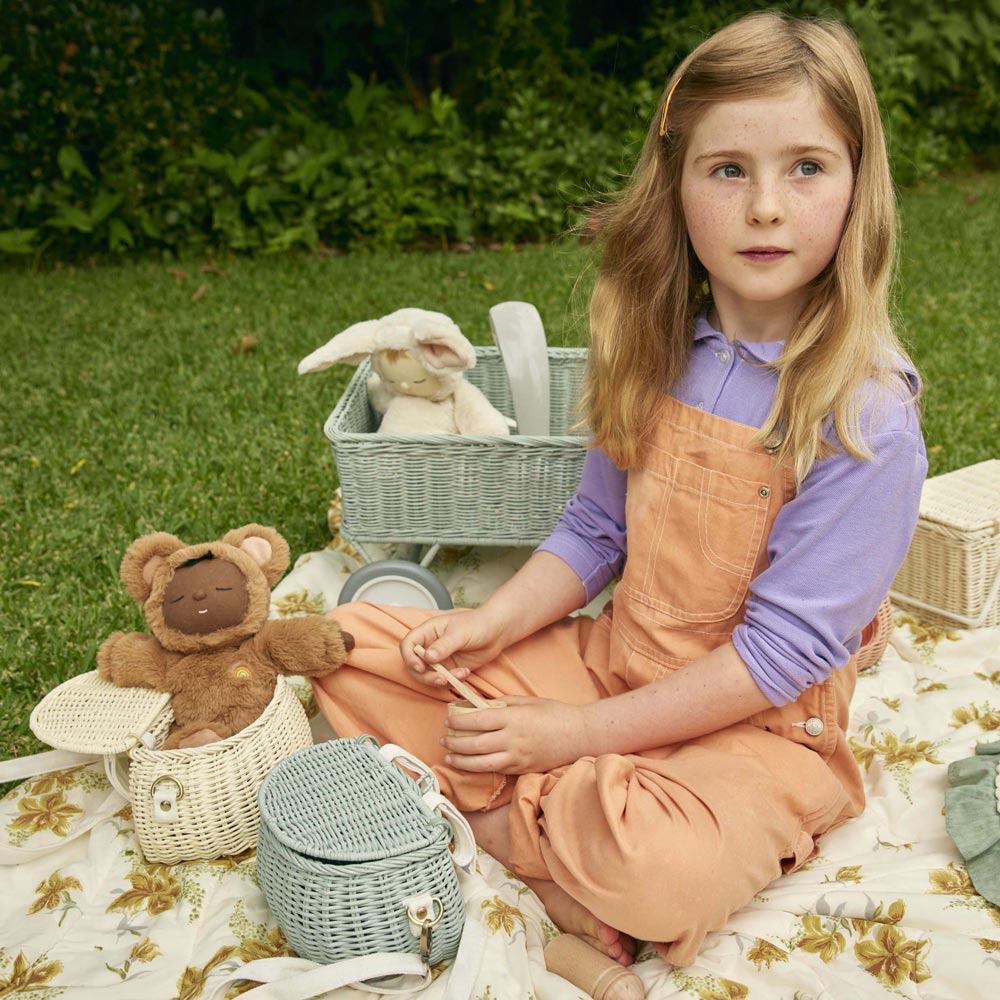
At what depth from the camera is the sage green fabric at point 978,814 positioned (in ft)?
4.97

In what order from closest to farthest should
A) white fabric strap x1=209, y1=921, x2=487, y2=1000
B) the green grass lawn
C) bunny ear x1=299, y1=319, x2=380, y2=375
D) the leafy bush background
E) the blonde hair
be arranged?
1. white fabric strap x1=209, y1=921, x2=487, y2=1000
2. the blonde hair
3. bunny ear x1=299, y1=319, x2=380, y2=375
4. the green grass lawn
5. the leafy bush background

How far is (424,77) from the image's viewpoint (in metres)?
6.32

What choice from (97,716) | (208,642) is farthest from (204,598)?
(97,716)

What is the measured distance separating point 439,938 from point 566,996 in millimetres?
178

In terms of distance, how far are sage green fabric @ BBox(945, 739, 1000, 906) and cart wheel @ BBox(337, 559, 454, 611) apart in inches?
38.6

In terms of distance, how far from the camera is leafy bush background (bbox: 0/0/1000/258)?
518 cm

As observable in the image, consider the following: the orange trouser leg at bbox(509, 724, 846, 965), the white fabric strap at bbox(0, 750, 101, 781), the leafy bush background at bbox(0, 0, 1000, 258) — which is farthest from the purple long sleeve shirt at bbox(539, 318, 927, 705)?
the leafy bush background at bbox(0, 0, 1000, 258)

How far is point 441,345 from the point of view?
221cm

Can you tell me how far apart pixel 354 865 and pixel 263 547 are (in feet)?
2.01

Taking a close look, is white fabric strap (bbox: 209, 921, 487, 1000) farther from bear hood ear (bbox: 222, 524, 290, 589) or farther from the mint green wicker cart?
the mint green wicker cart

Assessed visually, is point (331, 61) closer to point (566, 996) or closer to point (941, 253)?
point (941, 253)

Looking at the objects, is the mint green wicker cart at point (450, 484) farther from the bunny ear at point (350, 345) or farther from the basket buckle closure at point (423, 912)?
the basket buckle closure at point (423, 912)

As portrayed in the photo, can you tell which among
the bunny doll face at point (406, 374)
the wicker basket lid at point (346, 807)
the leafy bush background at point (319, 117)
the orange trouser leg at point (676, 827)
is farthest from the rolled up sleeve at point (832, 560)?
the leafy bush background at point (319, 117)

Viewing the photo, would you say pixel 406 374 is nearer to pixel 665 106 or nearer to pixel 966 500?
pixel 665 106
